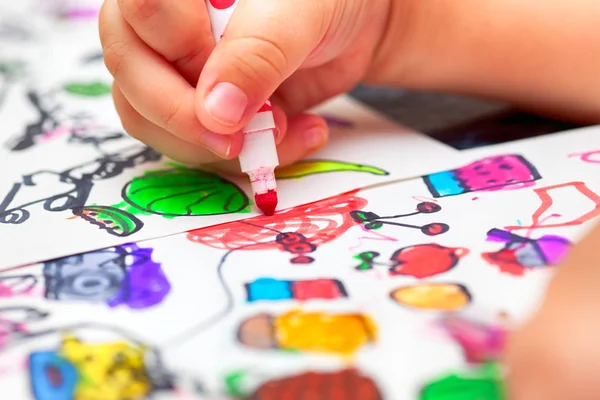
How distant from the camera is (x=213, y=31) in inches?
16.3

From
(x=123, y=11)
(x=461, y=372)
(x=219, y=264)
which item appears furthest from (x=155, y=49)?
(x=461, y=372)

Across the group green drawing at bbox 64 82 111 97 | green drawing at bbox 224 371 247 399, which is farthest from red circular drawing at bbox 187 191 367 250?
green drawing at bbox 64 82 111 97

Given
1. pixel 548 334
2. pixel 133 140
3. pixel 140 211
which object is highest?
pixel 133 140

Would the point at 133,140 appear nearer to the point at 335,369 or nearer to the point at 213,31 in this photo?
the point at 213,31

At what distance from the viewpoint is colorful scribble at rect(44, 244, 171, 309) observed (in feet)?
1.09

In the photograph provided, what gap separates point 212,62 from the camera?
385 mm

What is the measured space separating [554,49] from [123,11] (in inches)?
12.0

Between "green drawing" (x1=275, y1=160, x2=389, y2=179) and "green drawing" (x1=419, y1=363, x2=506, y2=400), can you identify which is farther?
"green drawing" (x1=275, y1=160, x2=389, y2=179)

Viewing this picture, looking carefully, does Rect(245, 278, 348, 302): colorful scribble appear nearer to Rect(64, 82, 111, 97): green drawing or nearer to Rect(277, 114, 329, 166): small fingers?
Rect(277, 114, 329, 166): small fingers

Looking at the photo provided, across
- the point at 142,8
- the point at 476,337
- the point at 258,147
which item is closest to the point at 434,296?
the point at 476,337

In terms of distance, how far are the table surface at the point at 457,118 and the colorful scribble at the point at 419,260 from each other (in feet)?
0.51

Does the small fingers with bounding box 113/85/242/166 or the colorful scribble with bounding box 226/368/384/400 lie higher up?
the small fingers with bounding box 113/85/242/166

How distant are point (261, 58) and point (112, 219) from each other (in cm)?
13

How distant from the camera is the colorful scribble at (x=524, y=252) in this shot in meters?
0.33
